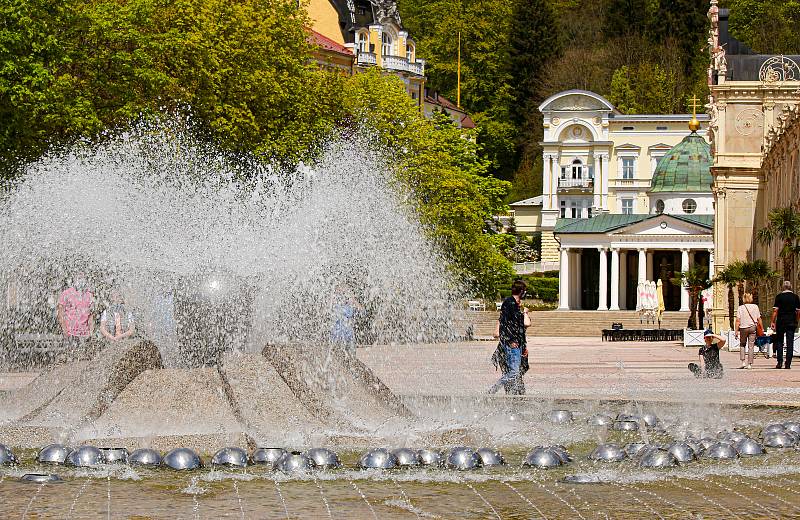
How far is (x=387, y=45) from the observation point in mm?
106688

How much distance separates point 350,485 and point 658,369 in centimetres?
2080

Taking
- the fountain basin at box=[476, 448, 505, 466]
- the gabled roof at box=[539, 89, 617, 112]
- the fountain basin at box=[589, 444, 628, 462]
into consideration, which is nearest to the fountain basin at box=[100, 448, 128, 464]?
the fountain basin at box=[476, 448, 505, 466]

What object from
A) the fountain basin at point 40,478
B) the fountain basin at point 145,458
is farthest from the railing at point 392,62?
the fountain basin at point 40,478

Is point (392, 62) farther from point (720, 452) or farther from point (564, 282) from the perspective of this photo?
point (720, 452)

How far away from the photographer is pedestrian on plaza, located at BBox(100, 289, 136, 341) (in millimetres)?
19598

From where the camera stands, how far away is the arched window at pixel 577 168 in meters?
124

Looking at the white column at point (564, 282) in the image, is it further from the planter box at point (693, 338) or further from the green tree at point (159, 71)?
the planter box at point (693, 338)

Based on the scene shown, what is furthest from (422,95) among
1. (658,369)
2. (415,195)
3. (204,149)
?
(658,369)

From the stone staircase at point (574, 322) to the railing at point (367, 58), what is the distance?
81.4ft

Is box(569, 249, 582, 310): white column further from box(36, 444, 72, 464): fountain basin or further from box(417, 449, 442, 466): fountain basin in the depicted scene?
box(36, 444, 72, 464): fountain basin

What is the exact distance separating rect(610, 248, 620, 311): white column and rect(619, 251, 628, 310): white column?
1197 millimetres

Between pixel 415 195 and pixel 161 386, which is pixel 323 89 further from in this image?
pixel 161 386

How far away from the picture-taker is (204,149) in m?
44.9

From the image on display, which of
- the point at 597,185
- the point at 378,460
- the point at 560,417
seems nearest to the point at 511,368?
the point at 560,417
